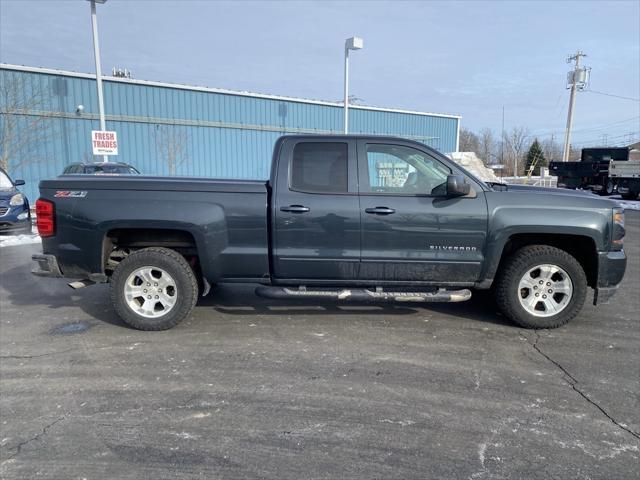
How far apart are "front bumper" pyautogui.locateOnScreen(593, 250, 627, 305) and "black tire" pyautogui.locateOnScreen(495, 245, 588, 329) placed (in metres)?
0.16

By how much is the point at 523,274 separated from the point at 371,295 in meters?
1.56

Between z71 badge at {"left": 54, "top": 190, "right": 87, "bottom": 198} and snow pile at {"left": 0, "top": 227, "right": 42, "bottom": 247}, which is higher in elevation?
z71 badge at {"left": 54, "top": 190, "right": 87, "bottom": 198}

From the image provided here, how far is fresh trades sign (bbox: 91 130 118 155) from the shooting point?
43.4 feet

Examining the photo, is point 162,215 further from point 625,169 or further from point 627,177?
point 625,169

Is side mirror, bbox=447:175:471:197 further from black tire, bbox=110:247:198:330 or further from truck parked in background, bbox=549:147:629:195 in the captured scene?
truck parked in background, bbox=549:147:629:195

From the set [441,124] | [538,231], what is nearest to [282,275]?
[538,231]

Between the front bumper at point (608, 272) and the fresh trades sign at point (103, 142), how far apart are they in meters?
12.8

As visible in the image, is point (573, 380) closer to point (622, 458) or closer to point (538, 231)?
point (622, 458)

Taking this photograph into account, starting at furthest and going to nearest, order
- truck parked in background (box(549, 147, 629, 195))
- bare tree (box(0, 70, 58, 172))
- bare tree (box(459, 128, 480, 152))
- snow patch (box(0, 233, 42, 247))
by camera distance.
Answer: bare tree (box(459, 128, 480, 152))
truck parked in background (box(549, 147, 629, 195))
bare tree (box(0, 70, 58, 172))
snow patch (box(0, 233, 42, 247))

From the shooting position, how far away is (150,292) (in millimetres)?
4707

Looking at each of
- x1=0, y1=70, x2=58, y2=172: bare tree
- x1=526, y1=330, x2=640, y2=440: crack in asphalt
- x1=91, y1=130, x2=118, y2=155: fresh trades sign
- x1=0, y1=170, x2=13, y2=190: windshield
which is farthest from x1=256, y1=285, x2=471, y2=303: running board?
x1=0, y1=70, x2=58, y2=172: bare tree

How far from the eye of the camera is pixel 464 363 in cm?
398

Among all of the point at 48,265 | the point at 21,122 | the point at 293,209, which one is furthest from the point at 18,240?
the point at 21,122

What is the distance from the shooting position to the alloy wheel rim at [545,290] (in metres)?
4.69
